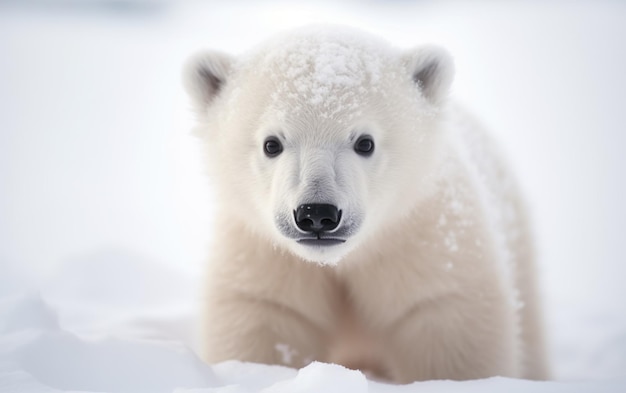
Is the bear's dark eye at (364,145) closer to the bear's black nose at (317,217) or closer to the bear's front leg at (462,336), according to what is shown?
the bear's black nose at (317,217)

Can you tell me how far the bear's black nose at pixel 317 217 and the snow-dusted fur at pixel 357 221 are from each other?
15cm

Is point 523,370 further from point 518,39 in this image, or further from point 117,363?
point 518,39

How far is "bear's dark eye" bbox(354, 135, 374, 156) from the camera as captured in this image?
8.16 ft

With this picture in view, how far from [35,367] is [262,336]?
107cm

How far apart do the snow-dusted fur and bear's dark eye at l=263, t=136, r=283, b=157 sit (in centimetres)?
2

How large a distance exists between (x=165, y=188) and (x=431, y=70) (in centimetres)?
660

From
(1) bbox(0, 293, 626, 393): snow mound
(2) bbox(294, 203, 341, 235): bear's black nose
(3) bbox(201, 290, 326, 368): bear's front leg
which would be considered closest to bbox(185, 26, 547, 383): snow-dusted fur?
(3) bbox(201, 290, 326, 368): bear's front leg

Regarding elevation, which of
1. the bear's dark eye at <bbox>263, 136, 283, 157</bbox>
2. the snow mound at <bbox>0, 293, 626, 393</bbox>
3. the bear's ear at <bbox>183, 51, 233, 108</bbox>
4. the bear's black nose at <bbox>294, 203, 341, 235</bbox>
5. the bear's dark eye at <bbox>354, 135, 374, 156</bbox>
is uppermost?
the bear's ear at <bbox>183, 51, 233, 108</bbox>

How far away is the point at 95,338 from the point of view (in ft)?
7.80

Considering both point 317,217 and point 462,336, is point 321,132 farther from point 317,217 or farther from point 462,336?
point 462,336

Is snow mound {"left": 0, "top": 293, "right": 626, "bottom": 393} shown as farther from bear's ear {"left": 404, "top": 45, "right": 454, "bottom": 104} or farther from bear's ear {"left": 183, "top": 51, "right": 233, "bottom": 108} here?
bear's ear {"left": 404, "top": 45, "right": 454, "bottom": 104}

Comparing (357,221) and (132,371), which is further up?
(357,221)

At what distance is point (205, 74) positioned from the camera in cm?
294

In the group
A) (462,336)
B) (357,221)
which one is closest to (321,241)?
(357,221)
